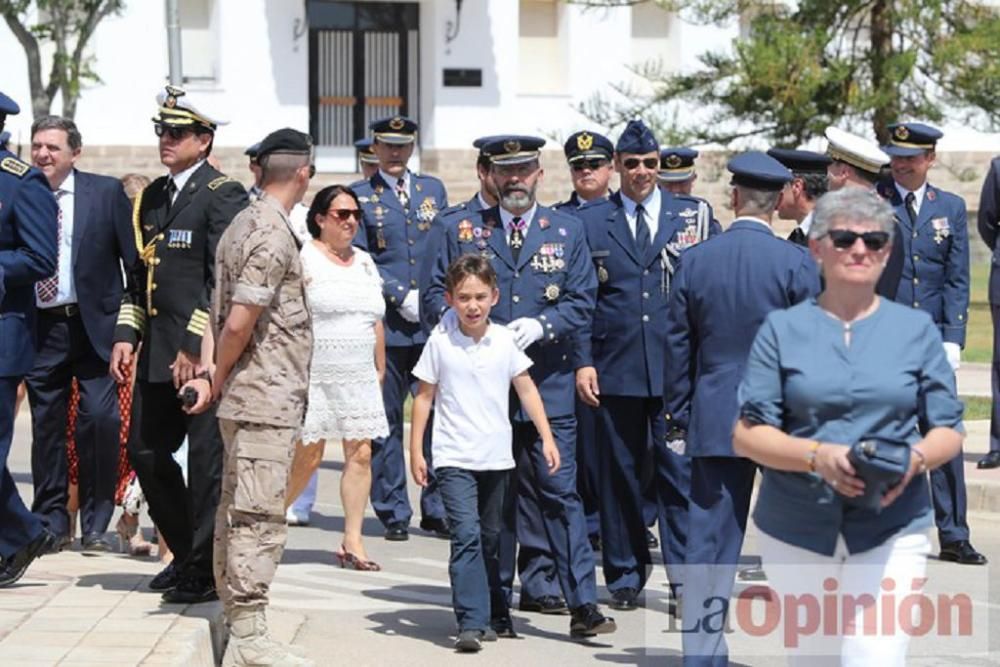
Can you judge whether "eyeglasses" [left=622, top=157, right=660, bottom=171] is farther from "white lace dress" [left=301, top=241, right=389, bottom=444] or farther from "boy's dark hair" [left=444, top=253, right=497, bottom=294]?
"white lace dress" [left=301, top=241, right=389, bottom=444]

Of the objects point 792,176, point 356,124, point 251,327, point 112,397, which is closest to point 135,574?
point 112,397

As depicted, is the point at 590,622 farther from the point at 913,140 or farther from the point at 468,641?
the point at 913,140

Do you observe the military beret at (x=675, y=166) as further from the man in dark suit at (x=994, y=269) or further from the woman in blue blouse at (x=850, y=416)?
the woman in blue blouse at (x=850, y=416)

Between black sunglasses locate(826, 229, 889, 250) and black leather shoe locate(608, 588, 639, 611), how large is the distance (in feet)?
13.7

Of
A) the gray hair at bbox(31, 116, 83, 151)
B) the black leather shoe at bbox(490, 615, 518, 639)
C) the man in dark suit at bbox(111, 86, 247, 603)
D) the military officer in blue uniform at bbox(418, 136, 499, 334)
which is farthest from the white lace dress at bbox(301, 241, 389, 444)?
the black leather shoe at bbox(490, 615, 518, 639)

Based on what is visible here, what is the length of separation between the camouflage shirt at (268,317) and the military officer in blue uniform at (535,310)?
1517 mm

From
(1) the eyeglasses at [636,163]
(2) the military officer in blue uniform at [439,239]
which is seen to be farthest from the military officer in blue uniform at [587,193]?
(2) the military officer in blue uniform at [439,239]

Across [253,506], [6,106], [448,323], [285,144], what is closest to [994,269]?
[448,323]

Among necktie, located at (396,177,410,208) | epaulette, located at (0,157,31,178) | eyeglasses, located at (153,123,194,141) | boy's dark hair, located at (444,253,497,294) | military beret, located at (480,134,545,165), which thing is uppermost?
eyeglasses, located at (153,123,194,141)

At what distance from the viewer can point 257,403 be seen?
8203mm

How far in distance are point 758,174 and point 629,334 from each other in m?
2.13

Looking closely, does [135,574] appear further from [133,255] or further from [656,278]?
[656,278]

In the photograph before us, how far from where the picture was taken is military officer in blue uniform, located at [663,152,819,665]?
813 cm

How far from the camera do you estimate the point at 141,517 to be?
43.1ft
